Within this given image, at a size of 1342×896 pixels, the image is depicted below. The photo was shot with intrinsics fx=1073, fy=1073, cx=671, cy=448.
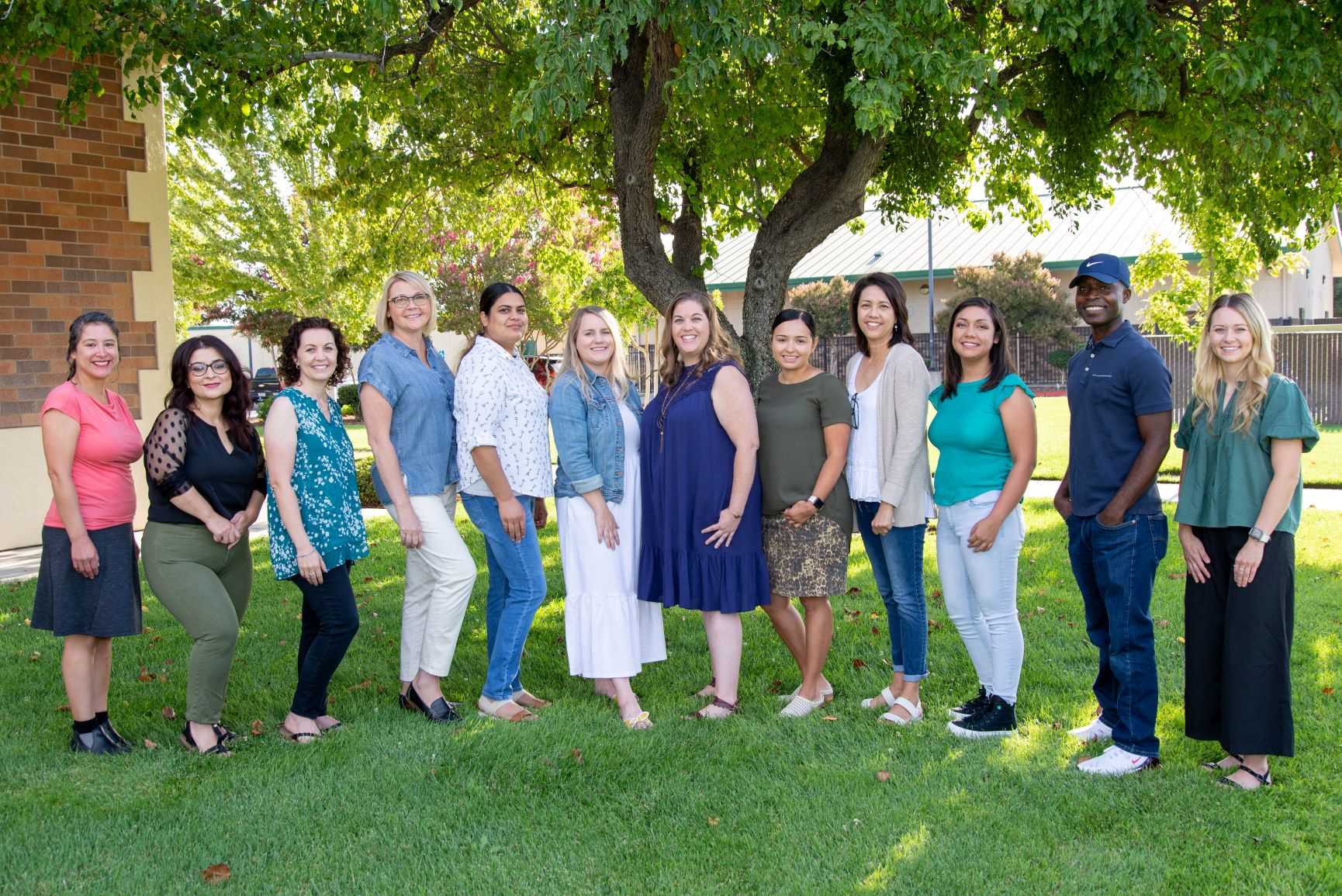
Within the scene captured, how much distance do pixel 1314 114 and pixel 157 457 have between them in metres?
6.85

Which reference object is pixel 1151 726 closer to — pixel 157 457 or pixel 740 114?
pixel 157 457

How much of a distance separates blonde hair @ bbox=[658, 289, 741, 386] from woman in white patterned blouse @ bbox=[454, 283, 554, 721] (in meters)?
0.62

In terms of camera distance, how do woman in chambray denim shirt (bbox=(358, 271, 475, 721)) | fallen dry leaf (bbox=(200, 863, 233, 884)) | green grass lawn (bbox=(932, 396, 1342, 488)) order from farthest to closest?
green grass lawn (bbox=(932, 396, 1342, 488)) < woman in chambray denim shirt (bbox=(358, 271, 475, 721)) < fallen dry leaf (bbox=(200, 863, 233, 884))

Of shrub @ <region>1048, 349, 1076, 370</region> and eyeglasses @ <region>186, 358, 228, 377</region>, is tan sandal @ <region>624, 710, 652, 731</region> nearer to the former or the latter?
eyeglasses @ <region>186, 358, 228, 377</region>

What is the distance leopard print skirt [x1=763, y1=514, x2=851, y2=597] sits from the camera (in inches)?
196

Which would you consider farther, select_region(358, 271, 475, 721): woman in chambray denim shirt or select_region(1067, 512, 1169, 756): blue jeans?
select_region(358, 271, 475, 721): woman in chambray denim shirt

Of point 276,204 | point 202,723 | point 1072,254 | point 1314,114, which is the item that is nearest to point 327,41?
point 202,723

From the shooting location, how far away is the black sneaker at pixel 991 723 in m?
4.77

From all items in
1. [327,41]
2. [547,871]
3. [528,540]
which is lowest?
[547,871]

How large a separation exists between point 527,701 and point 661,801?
4.64 feet

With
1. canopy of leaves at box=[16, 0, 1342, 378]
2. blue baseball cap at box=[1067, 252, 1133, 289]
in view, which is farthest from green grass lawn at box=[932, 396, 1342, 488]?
blue baseball cap at box=[1067, 252, 1133, 289]

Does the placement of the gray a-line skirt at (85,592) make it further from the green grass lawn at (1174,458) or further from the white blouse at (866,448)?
the green grass lawn at (1174,458)

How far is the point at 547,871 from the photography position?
360 cm

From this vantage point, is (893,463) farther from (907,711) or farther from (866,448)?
(907,711)
